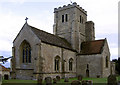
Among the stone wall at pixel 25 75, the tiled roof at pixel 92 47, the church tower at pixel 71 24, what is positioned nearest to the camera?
the stone wall at pixel 25 75

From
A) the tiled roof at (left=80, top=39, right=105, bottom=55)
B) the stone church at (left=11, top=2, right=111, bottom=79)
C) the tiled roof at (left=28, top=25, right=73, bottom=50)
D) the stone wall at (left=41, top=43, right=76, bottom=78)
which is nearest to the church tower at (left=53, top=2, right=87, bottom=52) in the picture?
the stone church at (left=11, top=2, right=111, bottom=79)

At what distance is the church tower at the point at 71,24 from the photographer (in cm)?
3594

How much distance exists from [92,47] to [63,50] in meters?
7.99

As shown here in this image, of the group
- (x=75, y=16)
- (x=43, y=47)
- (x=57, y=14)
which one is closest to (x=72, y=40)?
(x=75, y=16)

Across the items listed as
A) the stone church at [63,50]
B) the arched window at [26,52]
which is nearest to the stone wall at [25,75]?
the stone church at [63,50]

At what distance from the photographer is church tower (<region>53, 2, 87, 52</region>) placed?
3594cm

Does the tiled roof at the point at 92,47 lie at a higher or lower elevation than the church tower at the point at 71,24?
lower

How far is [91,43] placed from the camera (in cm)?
3575

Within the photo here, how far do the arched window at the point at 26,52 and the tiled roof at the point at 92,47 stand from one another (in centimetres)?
1344

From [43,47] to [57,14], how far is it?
17211 mm

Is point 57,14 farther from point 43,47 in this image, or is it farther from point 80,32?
point 43,47

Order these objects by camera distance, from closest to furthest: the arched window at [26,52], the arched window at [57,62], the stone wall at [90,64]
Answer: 1. the arched window at [26,52]
2. the arched window at [57,62]
3. the stone wall at [90,64]

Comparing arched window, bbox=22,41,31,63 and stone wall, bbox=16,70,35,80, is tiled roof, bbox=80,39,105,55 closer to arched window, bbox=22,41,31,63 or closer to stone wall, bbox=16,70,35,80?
arched window, bbox=22,41,31,63

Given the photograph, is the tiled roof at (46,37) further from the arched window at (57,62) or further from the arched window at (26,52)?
the arched window at (26,52)
